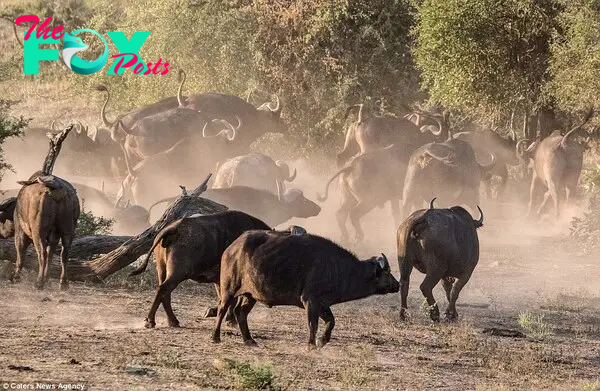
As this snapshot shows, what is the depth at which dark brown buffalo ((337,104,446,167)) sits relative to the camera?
33250mm

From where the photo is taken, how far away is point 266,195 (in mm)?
27094

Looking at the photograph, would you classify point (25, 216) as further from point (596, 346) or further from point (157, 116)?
point (157, 116)

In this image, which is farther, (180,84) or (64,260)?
(180,84)

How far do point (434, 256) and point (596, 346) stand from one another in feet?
7.53

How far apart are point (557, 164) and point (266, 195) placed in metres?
8.26

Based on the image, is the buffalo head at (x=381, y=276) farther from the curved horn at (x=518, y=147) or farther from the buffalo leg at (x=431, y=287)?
the curved horn at (x=518, y=147)

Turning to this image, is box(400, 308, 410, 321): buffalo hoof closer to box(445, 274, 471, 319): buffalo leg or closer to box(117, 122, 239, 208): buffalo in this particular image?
box(445, 274, 471, 319): buffalo leg

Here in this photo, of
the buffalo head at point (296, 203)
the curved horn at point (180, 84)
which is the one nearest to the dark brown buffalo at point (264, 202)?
the buffalo head at point (296, 203)

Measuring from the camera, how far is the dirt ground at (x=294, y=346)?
35.0 ft

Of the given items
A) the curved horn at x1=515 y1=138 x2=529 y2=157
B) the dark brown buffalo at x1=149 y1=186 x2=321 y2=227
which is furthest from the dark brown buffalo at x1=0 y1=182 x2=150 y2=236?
the curved horn at x1=515 y1=138 x2=529 y2=157

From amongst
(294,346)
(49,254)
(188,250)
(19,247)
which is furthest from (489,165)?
(294,346)

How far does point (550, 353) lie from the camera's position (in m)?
13.9

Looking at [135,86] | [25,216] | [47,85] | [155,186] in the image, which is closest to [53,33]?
[47,85]

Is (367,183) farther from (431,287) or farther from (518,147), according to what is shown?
(431,287)
